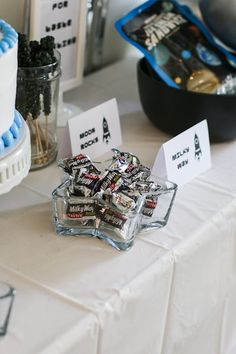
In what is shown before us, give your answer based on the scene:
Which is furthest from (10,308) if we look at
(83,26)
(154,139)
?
(83,26)

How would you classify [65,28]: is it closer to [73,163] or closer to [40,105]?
[40,105]

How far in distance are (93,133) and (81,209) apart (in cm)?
21

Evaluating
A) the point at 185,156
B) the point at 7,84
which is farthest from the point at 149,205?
the point at 7,84

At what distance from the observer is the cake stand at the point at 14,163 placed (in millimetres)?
822

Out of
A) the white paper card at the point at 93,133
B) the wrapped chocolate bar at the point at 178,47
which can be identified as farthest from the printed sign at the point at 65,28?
the white paper card at the point at 93,133

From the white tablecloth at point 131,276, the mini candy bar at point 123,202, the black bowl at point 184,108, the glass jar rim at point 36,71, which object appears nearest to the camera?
the white tablecloth at point 131,276

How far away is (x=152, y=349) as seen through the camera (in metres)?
0.93

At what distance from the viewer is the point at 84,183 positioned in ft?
2.96

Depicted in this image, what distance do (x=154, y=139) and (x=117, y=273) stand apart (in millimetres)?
403

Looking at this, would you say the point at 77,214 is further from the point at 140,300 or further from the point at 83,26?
the point at 83,26

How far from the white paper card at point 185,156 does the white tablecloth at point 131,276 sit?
2 cm

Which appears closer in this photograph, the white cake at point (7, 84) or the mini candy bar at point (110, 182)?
the white cake at point (7, 84)

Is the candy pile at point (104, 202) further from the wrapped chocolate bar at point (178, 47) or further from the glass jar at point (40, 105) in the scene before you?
the wrapped chocolate bar at point (178, 47)

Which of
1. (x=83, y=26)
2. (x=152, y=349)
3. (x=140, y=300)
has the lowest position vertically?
(x=152, y=349)
